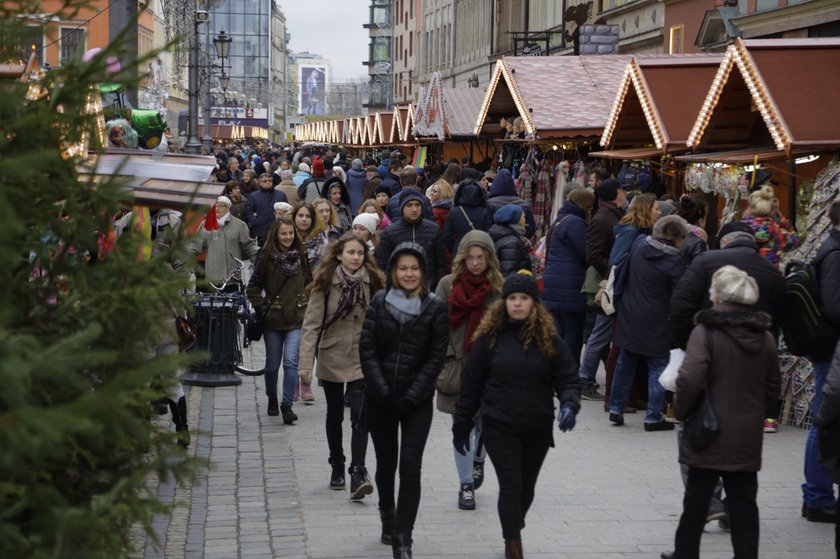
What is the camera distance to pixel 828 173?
35.4 ft

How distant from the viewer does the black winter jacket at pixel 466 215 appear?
13070 millimetres

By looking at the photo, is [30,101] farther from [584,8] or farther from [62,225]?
[584,8]

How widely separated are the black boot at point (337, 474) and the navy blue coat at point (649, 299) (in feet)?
9.93

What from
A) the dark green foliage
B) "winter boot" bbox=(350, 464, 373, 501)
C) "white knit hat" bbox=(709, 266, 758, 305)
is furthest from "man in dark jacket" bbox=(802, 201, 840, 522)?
the dark green foliage

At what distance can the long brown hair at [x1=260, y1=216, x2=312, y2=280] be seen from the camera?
10734 millimetres

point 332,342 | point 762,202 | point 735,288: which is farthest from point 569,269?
point 735,288

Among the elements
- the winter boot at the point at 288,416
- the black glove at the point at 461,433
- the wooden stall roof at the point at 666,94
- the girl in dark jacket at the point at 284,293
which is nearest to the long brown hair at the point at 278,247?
the girl in dark jacket at the point at 284,293

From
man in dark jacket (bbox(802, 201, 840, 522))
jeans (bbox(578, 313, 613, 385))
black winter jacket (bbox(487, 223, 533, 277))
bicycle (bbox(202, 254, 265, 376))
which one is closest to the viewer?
man in dark jacket (bbox(802, 201, 840, 522))

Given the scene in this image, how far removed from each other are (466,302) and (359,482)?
1312 mm

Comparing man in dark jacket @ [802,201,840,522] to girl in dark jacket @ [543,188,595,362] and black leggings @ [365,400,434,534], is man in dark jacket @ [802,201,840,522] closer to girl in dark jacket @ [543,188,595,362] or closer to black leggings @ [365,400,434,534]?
black leggings @ [365,400,434,534]

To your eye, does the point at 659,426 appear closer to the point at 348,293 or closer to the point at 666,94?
the point at 348,293

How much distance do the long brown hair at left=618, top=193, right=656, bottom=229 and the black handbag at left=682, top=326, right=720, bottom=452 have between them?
4.90 m

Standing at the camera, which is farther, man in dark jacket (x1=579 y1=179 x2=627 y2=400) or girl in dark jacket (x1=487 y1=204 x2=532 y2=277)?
man in dark jacket (x1=579 y1=179 x2=627 y2=400)

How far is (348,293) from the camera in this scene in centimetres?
883
